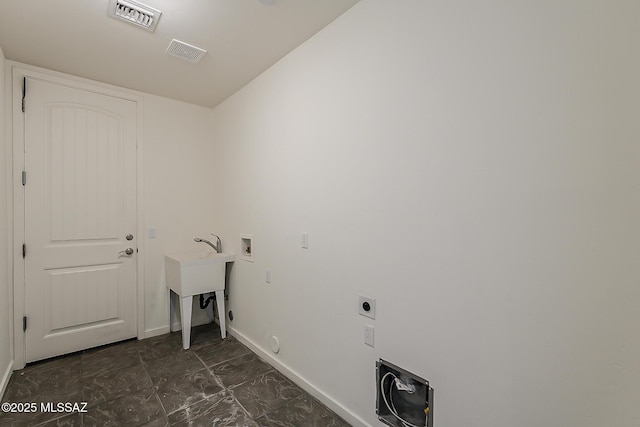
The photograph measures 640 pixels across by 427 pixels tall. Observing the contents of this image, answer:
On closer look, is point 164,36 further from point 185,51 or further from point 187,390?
point 187,390

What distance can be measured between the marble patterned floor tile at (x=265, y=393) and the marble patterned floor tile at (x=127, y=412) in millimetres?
513

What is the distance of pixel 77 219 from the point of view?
2.63 metres

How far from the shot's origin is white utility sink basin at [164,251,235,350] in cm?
269

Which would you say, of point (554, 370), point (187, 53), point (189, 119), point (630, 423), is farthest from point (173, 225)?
point (630, 423)

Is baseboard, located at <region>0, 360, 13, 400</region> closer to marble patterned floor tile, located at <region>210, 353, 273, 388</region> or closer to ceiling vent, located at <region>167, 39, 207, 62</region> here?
marble patterned floor tile, located at <region>210, 353, 273, 388</region>

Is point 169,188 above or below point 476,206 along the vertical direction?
above

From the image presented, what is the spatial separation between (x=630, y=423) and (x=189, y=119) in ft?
12.3

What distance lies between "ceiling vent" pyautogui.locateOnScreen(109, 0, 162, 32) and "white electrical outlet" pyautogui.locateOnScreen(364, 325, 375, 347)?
2.24 m

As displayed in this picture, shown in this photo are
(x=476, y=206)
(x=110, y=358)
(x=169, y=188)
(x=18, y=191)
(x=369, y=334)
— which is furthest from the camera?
(x=169, y=188)

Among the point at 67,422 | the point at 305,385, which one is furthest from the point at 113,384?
the point at 305,385

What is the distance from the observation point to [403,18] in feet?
4.85

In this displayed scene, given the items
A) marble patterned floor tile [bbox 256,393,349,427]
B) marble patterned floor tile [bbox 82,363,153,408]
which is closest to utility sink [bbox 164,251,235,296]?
marble patterned floor tile [bbox 82,363,153,408]

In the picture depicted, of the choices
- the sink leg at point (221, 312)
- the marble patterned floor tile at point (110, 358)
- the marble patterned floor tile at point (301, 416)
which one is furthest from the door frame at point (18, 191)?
the marble patterned floor tile at point (301, 416)

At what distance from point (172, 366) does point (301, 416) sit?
49.1 inches
